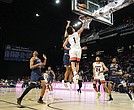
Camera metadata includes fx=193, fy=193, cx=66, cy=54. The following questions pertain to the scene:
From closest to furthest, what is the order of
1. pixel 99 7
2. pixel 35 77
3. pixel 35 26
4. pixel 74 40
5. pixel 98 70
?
1. pixel 74 40
2. pixel 35 77
3. pixel 98 70
4. pixel 99 7
5. pixel 35 26

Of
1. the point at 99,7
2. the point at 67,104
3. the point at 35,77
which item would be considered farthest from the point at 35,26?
the point at 67,104

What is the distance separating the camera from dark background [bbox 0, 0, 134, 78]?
58.5ft

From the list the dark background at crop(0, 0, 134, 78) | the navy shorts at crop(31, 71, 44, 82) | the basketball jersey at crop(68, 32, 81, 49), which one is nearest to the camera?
the basketball jersey at crop(68, 32, 81, 49)

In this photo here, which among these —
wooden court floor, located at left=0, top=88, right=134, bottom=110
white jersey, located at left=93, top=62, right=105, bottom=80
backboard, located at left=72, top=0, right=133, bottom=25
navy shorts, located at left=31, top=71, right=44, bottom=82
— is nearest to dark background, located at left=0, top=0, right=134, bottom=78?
backboard, located at left=72, top=0, right=133, bottom=25

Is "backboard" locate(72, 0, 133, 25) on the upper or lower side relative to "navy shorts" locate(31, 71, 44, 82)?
upper

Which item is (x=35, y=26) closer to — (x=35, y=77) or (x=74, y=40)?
(x=35, y=77)

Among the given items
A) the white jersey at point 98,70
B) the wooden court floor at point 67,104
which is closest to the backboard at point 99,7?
the white jersey at point 98,70

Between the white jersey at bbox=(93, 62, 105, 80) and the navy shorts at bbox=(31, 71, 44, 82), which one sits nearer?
the navy shorts at bbox=(31, 71, 44, 82)

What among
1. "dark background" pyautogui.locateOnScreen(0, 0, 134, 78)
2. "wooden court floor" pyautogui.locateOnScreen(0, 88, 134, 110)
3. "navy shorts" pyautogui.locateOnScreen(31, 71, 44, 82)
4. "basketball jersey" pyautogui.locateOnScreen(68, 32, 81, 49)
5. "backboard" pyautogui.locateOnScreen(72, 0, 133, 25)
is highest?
"dark background" pyautogui.locateOnScreen(0, 0, 134, 78)

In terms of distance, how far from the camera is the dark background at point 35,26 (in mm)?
17828

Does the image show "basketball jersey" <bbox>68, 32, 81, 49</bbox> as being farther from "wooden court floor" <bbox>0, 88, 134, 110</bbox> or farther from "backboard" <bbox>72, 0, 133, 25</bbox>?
"backboard" <bbox>72, 0, 133, 25</bbox>

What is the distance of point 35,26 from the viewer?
23438 millimetres

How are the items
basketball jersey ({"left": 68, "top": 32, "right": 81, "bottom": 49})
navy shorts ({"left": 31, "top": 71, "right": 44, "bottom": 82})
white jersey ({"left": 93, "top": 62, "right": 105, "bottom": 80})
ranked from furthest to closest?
white jersey ({"left": 93, "top": 62, "right": 105, "bottom": 80})
navy shorts ({"left": 31, "top": 71, "right": 44, "bottom": 82})
basketball jersey ({"left": 68, "top": 32, "right": 81, "bottom": 49})

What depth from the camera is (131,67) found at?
19.1 metres
